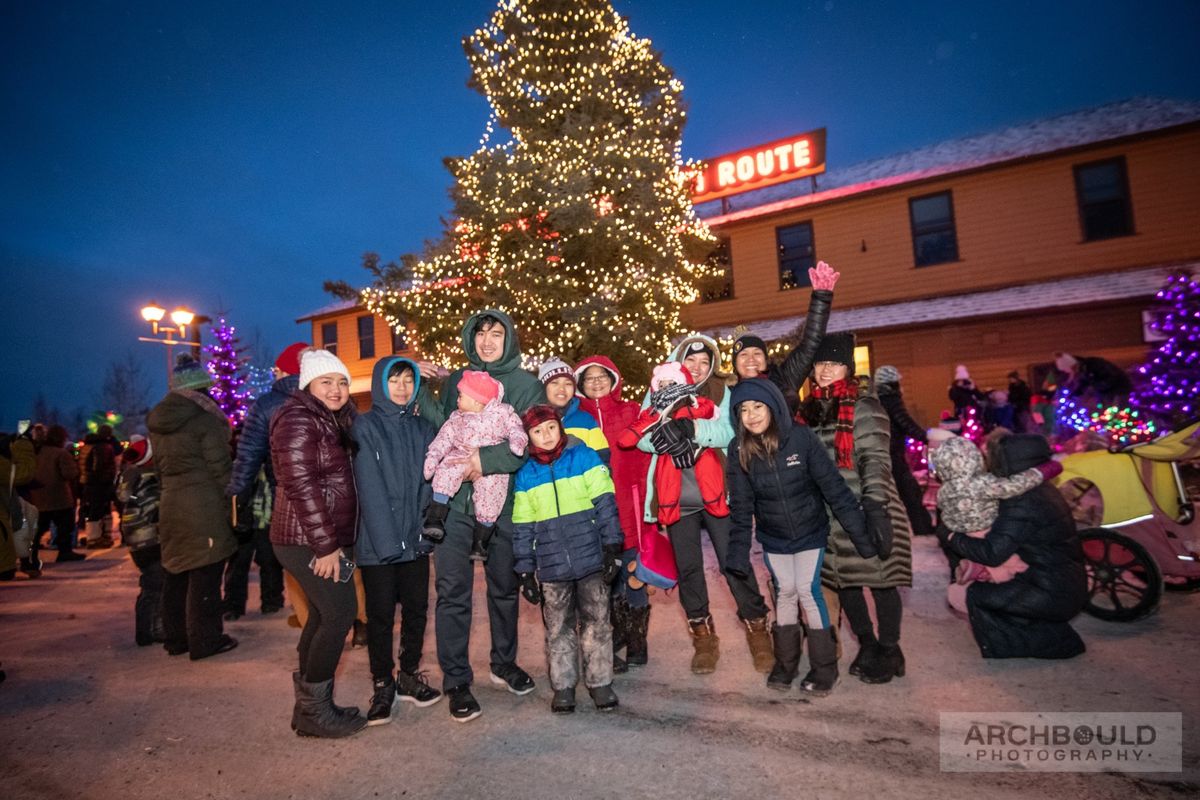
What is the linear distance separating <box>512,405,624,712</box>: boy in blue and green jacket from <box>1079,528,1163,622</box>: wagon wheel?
375 cm

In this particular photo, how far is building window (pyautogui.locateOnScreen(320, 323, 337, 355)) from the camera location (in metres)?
29.9

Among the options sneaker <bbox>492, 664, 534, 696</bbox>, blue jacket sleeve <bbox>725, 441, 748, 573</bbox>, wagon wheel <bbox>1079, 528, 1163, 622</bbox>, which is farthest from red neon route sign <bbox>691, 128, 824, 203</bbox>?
sneaker <bbox>492, 664, 534, 696</bbox>

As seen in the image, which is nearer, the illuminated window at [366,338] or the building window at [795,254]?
the building window at [795,254]

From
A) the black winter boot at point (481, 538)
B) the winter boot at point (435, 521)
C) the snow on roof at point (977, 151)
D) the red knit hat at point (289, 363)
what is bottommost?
the black winter boot at point (481, 538)

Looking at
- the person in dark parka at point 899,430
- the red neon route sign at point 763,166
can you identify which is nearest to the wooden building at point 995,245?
the red neon route sign at point 763,166

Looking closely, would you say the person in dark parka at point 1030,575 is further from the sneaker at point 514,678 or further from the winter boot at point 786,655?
the sneaker at point 514,678

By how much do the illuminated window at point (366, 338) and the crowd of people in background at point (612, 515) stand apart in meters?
24.8

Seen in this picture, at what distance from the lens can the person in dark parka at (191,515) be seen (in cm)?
525

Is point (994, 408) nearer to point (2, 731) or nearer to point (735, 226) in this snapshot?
point (735, 226)

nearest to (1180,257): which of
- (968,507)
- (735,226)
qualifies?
(735,226)

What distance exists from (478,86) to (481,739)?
13460 mm

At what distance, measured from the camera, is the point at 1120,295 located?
1436 centimetres

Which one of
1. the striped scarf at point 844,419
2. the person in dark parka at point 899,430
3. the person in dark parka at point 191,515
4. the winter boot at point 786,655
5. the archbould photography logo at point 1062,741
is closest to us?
the archbould photography logo at point 1062,741

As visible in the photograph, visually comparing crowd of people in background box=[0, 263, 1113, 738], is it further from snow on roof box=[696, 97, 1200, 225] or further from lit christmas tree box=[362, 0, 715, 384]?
snow on roof box=[696, 97, 1200, 225]
